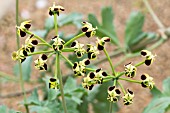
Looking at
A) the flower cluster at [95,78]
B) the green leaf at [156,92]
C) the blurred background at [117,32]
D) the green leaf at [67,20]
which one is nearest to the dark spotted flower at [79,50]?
the flower cluster at [95,78]

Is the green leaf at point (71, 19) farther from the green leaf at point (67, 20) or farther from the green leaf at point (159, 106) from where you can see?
the green leaf at point (159, 106)

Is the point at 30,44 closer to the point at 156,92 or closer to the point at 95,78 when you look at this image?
the point at 95,78

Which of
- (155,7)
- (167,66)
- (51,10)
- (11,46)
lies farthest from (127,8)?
(51,10)

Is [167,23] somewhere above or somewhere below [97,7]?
below

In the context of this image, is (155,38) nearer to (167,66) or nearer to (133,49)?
(133,49)

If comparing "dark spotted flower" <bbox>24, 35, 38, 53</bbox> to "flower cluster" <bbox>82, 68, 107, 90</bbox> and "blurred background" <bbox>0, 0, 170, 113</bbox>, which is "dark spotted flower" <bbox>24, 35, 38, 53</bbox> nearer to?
"flower cluster" <bbox>82, 68, 107, 90</bbox>

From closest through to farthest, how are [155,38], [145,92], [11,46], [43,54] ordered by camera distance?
[43,54]
[155,38]
[145,92]
[11,46]

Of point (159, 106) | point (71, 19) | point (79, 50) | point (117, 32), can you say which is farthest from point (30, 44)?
point (117, 32)

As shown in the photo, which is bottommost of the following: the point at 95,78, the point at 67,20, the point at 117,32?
the point at 95,78

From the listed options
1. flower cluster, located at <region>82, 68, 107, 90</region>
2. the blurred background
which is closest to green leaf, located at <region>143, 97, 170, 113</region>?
flower cluster, located at <region>82, 68, 107, 90</region>
